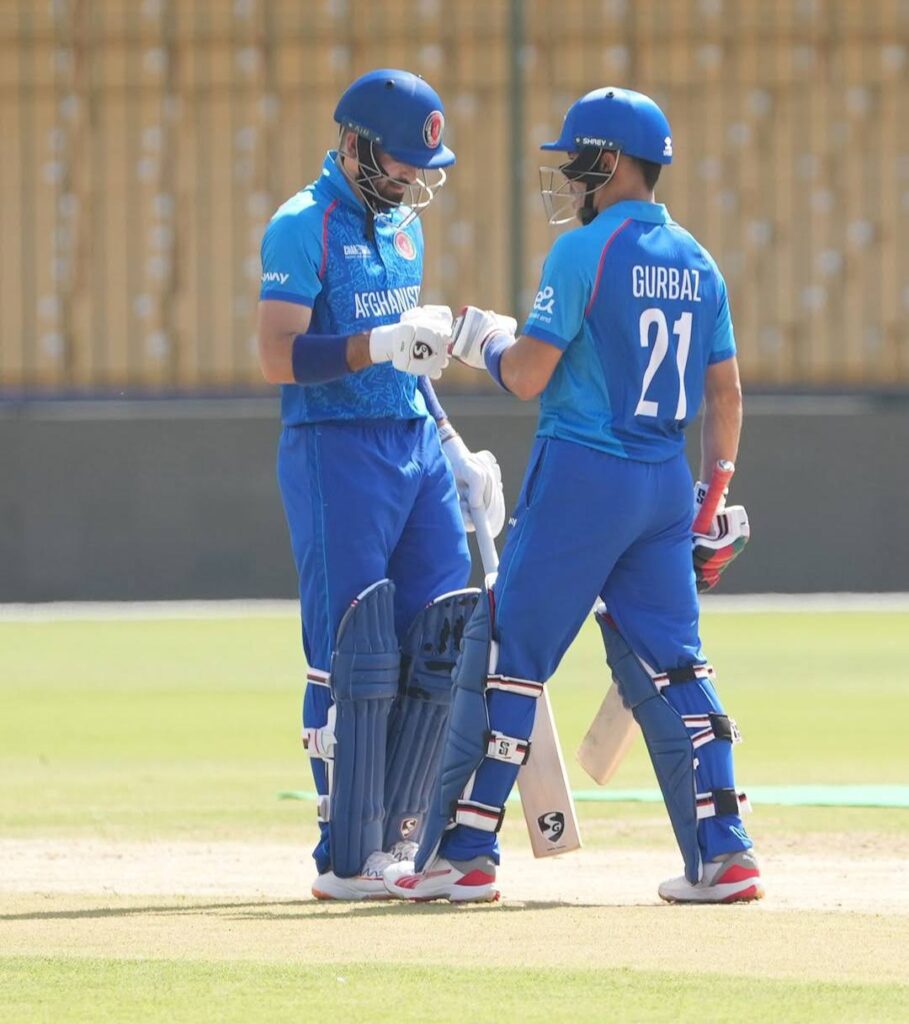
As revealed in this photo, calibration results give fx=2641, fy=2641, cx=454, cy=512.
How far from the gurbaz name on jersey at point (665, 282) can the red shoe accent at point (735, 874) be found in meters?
1.41

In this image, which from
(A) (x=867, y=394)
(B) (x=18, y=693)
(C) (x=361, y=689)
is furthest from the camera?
(A) (x=867, y=394)

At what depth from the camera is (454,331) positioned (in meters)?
6.63

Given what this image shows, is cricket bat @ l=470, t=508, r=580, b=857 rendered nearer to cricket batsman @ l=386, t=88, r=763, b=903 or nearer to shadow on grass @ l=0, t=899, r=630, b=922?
shadow on grass @ l=0, t=899, r=630, b=922

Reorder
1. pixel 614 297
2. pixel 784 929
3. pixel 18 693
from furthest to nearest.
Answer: pixel 18 693, pixel 614 297, pixel 784 929

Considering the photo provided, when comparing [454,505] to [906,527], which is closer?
[454,505]

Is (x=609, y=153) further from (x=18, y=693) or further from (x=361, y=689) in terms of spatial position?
(x=18, y=693)

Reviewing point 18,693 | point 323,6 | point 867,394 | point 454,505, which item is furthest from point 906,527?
point 454,505

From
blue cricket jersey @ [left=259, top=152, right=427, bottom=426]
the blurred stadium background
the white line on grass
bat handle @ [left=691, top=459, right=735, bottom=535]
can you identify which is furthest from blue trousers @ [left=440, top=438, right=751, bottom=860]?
the blurred stadium background

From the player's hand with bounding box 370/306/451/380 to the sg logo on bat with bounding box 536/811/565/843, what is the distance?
1.21m

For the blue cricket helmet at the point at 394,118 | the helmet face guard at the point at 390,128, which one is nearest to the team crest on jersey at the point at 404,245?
the helmet face guard at the point at 390,128

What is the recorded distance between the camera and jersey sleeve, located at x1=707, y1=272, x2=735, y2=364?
6691 mm

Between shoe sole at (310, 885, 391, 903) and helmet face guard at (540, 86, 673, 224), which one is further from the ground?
helmet face guard at (540, 86, 673, 224)

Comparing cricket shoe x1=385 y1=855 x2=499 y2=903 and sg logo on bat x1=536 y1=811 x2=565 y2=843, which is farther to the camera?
sg logo on bat x1=536 y1=811 x2=565 y2=843

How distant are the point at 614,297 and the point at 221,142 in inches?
470
